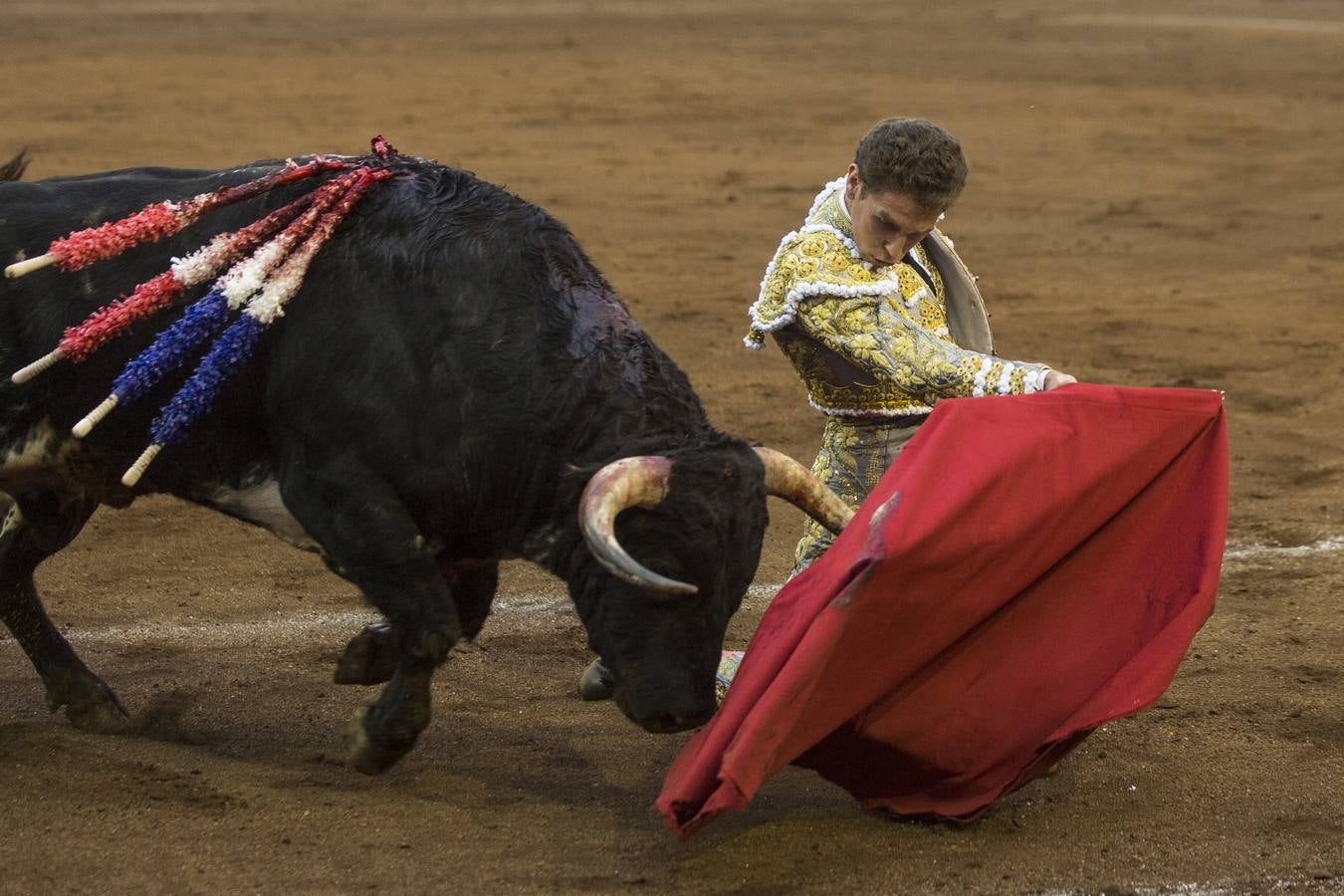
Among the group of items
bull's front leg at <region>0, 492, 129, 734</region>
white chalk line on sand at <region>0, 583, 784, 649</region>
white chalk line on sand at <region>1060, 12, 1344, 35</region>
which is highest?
bull's front leg at <region>0, 492, 129, 734</region>

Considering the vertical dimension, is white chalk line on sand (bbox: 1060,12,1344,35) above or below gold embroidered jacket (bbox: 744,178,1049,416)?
below

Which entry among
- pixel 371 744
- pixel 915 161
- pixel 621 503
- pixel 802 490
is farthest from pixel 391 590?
pixel 915 161

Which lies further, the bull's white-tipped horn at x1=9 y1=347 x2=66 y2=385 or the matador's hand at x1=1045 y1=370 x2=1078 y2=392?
the bull's white-tipped horn at x1=9 y1=347 x2=66 y2=385

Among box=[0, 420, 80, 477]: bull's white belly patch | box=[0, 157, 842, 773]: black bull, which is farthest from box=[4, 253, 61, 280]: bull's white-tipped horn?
box=[0, 420, 80, 477]: bull's white belly patch

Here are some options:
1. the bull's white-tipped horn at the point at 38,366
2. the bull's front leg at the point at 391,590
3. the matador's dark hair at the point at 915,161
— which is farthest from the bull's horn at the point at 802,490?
the bull's white-tipped horn at the point at 38,366

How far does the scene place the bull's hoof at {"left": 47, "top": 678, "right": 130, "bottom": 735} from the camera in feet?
14.8

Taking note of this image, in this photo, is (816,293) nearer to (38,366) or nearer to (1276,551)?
(38,366)

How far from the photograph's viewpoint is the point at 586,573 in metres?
3.85

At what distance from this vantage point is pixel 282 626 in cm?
532

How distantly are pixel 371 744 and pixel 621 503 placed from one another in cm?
78

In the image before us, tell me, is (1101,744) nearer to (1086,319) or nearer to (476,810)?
(476,810)

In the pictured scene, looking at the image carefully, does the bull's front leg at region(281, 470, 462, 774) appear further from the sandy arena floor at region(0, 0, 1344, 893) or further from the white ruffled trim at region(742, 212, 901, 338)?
the white ruffled trim at region(742, 212, 901, 338)

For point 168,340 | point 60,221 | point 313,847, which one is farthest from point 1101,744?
point 60,221

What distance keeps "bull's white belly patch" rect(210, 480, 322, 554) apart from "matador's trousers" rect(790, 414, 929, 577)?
112cm
